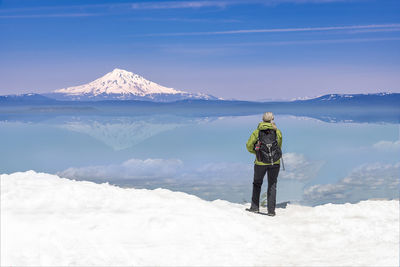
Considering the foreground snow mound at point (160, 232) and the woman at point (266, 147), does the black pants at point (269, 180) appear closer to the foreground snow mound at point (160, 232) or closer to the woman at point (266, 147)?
the woman at point (266, 147)

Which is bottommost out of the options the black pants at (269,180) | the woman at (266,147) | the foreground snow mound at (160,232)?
the foreground snow mound at (160,232)

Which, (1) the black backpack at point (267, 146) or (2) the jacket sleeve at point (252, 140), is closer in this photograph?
(1) the black backpack at point (267, 146)

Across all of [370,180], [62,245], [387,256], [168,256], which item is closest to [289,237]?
[387,256]

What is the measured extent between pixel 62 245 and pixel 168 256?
168 cm

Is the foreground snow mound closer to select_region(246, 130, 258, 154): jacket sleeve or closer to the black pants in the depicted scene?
the black pants

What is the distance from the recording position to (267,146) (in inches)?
389

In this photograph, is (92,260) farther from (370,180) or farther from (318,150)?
(318,150)

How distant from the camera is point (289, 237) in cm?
875

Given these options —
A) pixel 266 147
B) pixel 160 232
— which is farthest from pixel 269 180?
pixel 160 232

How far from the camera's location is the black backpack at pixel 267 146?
991 cm

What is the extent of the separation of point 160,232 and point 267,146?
3162 mm

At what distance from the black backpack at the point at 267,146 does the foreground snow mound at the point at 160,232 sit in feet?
4.23

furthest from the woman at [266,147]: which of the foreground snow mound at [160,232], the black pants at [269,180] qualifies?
the foreground snow mound at [160,232]

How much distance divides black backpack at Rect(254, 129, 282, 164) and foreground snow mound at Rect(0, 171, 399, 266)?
4.23 feet
